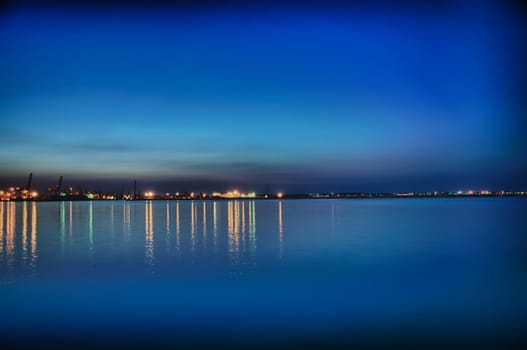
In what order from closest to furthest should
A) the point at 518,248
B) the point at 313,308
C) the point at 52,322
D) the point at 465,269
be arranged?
the point at 52,322
the point at 313,308
the point at 465,269
the point at 518,248

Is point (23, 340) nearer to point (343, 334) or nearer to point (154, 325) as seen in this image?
point (154, 325)

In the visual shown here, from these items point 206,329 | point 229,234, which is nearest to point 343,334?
point 206,329

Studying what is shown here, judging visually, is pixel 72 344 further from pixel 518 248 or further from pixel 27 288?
pixel 518 248

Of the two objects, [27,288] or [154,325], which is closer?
[154,325]

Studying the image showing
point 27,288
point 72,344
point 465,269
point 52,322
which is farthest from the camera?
point 465,269

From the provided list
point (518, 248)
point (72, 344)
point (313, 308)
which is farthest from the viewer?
point (518, 248)

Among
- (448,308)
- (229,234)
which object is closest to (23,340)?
(448,308)

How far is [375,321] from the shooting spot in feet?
32.1

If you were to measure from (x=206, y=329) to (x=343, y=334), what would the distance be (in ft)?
8.56

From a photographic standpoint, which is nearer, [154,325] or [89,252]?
[154,325]

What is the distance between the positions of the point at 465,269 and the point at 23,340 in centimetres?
1337

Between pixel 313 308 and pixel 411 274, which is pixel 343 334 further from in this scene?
pixel 411 274

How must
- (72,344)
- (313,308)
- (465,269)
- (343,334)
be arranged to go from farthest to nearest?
1. (465,269)
2. (313,308)
3. (343,334)
4. (72,344)

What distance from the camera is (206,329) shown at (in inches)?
365
